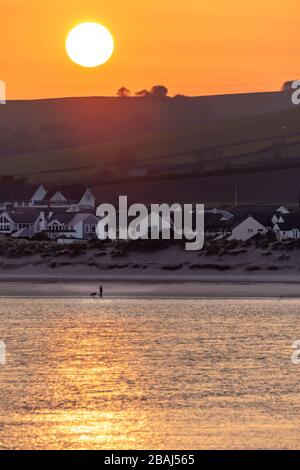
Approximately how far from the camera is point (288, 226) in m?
91.7

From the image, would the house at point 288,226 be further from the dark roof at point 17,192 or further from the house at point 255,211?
the dark roof at point 17,192

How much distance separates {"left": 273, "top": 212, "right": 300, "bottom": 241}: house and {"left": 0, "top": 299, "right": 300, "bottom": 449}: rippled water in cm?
3940

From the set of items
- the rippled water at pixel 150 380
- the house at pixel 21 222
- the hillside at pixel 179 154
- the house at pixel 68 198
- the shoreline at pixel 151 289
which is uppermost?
the hillside at pixel 179 154

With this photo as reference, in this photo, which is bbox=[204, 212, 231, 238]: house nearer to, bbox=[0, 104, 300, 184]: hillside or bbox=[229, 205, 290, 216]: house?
bbox=[229, 205, 290, 216]: house

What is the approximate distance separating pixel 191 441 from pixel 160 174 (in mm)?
127707

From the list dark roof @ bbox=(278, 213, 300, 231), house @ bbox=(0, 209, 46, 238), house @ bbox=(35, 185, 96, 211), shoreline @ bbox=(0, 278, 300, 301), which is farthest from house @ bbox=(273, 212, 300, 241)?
house @ bbox=(35, 185, 96, 211)

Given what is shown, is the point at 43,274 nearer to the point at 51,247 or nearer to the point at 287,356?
the point at 51,247

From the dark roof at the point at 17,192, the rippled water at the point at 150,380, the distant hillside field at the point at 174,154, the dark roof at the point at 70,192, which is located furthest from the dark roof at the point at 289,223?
the distant hillside field at the point at 174,154

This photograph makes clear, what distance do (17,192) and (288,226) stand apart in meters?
54.3

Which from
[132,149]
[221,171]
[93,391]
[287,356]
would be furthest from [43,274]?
[132,149]

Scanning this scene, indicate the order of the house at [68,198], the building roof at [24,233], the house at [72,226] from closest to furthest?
the building roof at [24,233], the house at [72,226], the house at [68,198]

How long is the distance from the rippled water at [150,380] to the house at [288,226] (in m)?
39.4

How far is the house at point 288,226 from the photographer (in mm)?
89562

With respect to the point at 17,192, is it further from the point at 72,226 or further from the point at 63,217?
the point at 72,226
